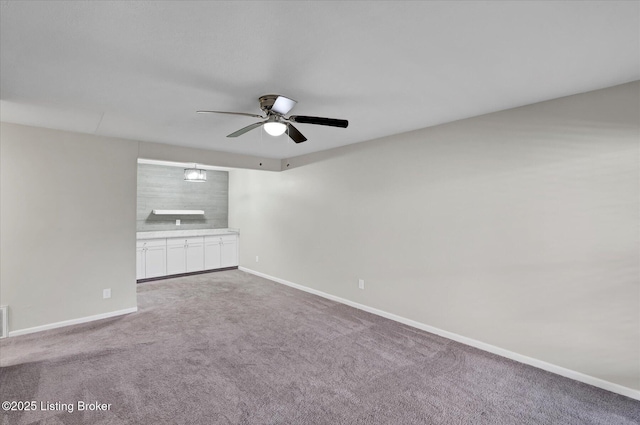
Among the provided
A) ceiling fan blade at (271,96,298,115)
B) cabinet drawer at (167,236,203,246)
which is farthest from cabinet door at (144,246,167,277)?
ceiling fan blade at (271,96,298,115)

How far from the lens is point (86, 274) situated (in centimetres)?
385

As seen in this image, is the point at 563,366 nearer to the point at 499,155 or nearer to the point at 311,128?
the point at 499,155

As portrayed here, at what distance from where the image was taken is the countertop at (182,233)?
5945 mm

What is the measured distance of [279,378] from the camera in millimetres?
2592

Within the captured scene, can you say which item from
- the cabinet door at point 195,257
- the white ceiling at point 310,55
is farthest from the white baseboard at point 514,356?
the cabinet door at point 195,257

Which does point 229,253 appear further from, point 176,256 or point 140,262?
point 140,262

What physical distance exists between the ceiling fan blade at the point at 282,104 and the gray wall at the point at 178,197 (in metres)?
5.01

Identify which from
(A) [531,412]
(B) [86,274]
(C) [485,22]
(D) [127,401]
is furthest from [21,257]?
(A) [531,412]

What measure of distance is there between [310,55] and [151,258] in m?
5.44

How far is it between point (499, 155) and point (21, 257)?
17.5 feet

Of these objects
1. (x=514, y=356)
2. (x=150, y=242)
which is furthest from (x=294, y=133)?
(x=150, y=242)

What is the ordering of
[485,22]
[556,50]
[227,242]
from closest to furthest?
1. [485,22]
2. [556,50]
3. [227,242]

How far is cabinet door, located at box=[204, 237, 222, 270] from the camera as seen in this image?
666 cm

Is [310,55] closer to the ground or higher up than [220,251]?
higher up
